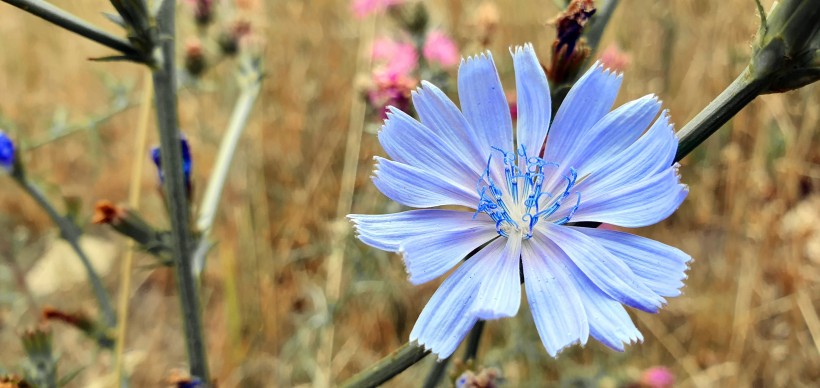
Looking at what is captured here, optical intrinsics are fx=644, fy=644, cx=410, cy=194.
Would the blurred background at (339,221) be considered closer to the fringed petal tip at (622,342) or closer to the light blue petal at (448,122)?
the light blue petal at (448,122)

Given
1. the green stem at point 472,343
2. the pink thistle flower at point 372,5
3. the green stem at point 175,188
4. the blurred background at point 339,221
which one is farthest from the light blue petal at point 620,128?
the pink thistle flower at point 372,5

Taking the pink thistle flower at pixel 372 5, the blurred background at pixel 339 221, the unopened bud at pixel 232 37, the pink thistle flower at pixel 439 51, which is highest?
the pink thistle flower at pixel 372 5

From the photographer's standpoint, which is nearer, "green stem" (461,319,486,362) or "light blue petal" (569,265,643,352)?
"light blue petal" (569,265,643,352)

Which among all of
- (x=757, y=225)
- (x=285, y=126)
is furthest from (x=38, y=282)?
(x=757, y=225)

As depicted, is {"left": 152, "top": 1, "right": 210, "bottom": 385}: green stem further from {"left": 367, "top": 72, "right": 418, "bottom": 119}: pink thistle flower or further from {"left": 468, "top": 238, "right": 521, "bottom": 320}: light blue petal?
{"left": 367, "top": 72, "right": 418, "bottom": 119}: pink thistle flower

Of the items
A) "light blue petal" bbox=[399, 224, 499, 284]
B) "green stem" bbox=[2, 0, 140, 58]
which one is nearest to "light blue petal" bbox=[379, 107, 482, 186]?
"light blue petal" bbox=[399, 224, 499, 284]

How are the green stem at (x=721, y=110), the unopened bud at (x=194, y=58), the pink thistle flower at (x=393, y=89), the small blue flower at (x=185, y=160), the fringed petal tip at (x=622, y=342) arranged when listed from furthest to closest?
1. the unopened bud at (x=194, y=58)
2. the pink thistle flower at (x=393, y=89)
3. the small blue flower at (x=185, y=160)
4. the green stem at (x=721, y=110)
5. the fringed petal tip at (x=622, y=342)

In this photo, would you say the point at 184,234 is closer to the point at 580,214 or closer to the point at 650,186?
the point at 580,214
